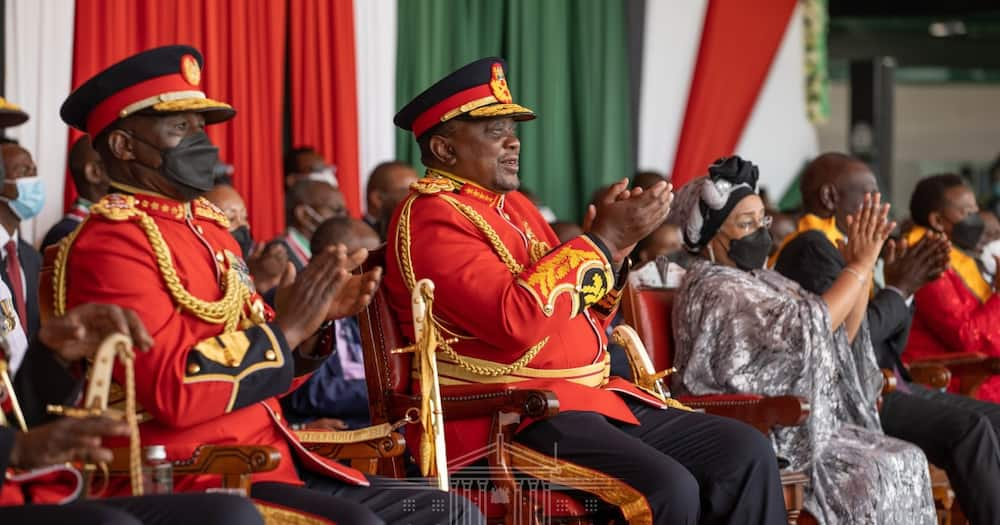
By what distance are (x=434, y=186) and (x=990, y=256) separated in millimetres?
3409

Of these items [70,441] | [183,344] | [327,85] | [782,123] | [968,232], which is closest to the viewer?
[70,441]

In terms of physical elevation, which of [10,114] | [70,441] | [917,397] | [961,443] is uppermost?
[10,114]

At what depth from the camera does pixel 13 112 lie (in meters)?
3.36

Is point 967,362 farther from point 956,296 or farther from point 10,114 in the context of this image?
point 10,114

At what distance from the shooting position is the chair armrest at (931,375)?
5.16m

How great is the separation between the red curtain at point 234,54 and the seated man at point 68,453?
3430 millimetres

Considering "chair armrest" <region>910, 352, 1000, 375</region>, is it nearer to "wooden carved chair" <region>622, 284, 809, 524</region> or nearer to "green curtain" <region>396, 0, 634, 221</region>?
"wooden carved chair" <region>622, 284, 809, 524</region>

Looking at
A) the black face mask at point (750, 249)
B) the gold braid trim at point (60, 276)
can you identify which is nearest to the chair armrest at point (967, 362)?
the black face mask at point (750, 249)

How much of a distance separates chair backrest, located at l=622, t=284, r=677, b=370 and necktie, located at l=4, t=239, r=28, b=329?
70.2 inches

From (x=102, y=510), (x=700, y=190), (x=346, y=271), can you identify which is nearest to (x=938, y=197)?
(x=700, y=190)

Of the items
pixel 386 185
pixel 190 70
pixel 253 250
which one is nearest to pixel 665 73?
pixel 386 185

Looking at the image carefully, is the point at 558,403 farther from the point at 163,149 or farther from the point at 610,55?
the point at 610,55

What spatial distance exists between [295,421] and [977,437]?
7.47 feet

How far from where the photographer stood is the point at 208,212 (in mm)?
3148
